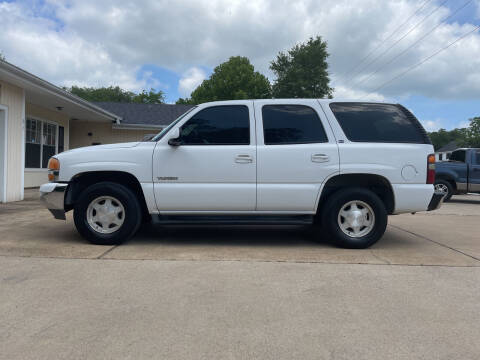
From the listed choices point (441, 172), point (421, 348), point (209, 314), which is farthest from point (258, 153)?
point (441, 172)

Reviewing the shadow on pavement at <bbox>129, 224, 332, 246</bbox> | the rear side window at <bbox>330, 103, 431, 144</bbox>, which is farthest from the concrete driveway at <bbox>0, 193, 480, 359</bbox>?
the rear side window at <bbox>330, 103, 431, 144</bbox>

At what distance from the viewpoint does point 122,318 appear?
2818 mm

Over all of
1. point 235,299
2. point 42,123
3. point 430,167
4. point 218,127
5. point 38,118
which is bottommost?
point 235,299

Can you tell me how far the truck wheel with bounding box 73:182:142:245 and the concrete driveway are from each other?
0.20 metres

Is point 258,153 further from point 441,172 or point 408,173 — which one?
point 441,172

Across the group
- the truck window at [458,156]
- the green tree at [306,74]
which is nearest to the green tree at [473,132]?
the green tree at [306,74]

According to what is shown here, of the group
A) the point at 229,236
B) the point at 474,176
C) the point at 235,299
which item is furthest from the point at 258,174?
the point at 474,176

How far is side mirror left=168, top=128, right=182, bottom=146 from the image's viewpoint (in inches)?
193

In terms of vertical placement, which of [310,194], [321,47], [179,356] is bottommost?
[179,356]

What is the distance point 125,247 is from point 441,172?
38.3 feet

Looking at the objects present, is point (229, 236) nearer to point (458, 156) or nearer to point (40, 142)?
point (458, 156)

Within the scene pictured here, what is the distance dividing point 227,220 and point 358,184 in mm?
1883

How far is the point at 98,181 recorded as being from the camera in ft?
17.0

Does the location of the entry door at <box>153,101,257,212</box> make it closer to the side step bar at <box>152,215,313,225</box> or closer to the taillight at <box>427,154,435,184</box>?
the side step bar at <box>152,215,313,225</box>
